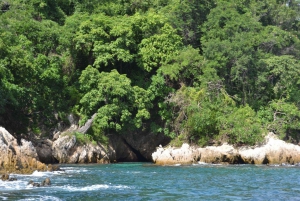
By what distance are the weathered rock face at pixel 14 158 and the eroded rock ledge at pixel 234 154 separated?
10.7 meters

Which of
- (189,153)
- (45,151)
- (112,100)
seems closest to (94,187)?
(45,151)

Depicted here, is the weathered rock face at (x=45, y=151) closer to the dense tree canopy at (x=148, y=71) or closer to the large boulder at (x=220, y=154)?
the dense tree canopy at (x=148, y=71)

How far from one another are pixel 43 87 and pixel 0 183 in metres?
15.7

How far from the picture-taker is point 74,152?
36.8 meters

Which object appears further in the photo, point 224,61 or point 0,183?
point 224,61

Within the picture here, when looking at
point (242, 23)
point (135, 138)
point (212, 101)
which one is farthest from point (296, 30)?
point (135, 138)

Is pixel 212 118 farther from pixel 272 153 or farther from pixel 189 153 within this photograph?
pixel 272 153

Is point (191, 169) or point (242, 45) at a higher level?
point (242, 45)

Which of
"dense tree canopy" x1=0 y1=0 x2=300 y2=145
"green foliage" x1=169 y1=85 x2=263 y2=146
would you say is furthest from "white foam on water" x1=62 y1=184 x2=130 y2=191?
"green foliage" x1=169 y1=85 x2=263 y2=146

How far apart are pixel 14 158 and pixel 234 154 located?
54.0 ft

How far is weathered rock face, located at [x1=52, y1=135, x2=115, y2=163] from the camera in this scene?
3622 centimetres

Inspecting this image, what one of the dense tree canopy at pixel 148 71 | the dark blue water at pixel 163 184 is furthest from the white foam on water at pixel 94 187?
the dense tree canopy at pixel 148 71

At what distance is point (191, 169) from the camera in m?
31.6

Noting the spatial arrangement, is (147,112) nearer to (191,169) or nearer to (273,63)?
(191,169)
